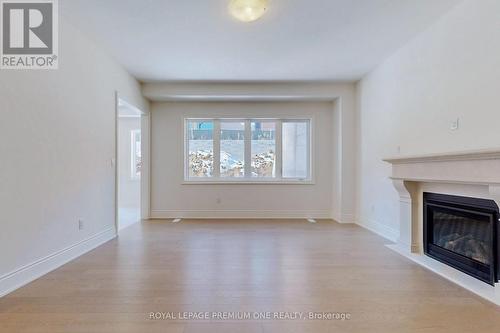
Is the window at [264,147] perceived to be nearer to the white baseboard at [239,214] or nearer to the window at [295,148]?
the window at [295,148]

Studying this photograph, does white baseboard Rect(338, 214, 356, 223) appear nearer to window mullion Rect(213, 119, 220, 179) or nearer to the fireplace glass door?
the fireplace glass door

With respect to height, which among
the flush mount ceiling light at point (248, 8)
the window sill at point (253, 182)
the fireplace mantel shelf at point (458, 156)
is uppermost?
the flush mount ceiling light at point (248, 8)

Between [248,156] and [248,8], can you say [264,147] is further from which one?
[248,8]

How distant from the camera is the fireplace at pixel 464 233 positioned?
239cm

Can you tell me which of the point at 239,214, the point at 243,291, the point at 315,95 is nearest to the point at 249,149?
the point at 239,214

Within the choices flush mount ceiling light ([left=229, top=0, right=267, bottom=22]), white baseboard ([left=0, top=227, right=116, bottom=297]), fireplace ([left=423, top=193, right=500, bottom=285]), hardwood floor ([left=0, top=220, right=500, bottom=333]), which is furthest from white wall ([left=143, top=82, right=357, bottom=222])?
white baseboard ([left=0, top=227, right=116, bottom=297])

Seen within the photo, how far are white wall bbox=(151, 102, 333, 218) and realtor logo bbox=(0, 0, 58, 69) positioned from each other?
10.3ft

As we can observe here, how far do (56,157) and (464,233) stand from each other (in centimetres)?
415

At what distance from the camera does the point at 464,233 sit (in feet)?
9.17

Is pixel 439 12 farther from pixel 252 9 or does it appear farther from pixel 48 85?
pixel 48 85

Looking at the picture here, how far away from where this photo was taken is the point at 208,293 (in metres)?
2.42

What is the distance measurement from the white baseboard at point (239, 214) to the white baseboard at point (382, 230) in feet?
3.92

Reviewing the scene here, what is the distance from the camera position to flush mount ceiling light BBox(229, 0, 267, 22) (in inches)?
108

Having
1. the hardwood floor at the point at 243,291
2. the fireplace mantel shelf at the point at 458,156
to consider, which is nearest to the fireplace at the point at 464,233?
the hardwood floor at the point at 243,291
